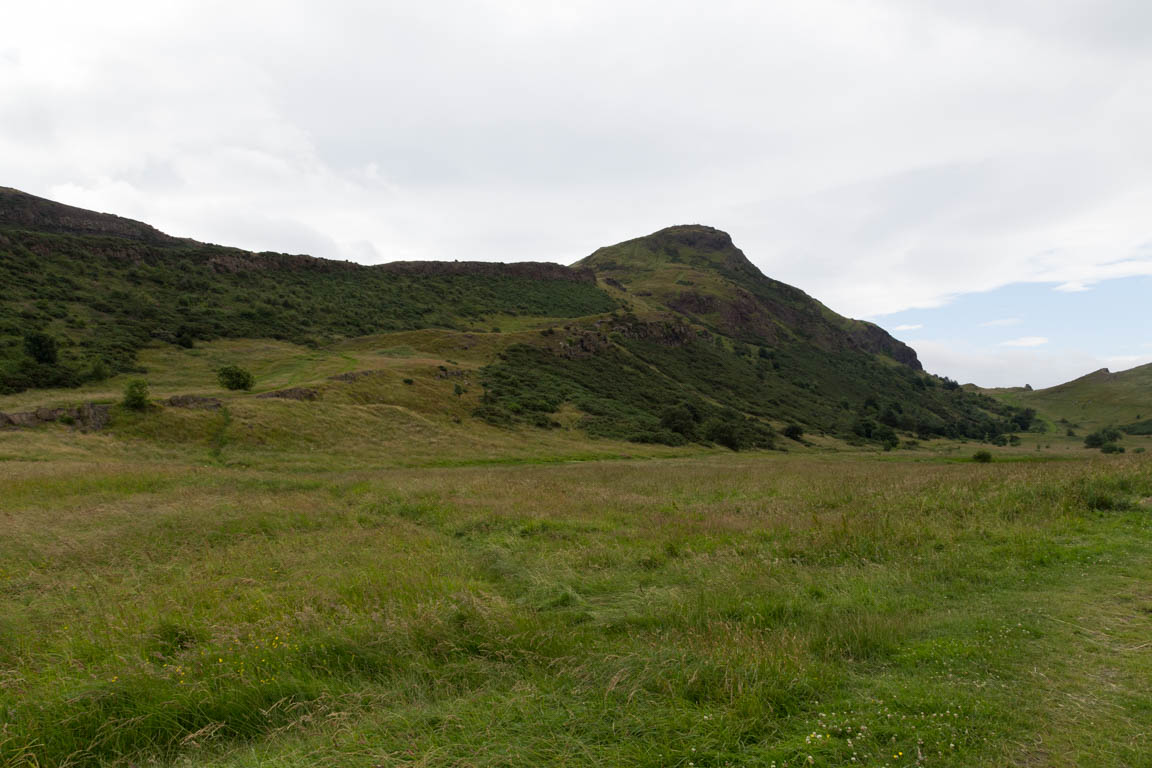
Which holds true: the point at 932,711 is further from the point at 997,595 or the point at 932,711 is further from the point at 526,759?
the point at 997,595

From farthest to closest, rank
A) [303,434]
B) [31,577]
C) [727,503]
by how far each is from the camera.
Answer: [303,434] < [727,503] < [31,577]

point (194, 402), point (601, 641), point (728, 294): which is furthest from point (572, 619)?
point (728, 294)

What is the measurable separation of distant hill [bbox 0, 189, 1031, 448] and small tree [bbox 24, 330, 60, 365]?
0.38ft

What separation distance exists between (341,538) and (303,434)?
989 inches

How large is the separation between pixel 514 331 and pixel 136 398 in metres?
54.3

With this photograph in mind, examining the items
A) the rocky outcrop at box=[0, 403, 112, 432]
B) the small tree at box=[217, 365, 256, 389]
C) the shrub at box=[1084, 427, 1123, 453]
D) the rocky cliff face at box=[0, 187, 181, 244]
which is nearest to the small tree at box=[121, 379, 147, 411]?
the rocky outcrop at box=[0, 403, 112, 432]

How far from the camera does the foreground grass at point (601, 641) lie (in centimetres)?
352

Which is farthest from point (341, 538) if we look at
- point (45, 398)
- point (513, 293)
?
point (513, 293)

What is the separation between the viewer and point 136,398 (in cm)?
2978

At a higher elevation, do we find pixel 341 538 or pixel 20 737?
pixel 20 737

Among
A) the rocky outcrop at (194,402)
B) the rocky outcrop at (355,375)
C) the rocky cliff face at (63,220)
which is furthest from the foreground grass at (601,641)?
the rocky cliff face at (63,220)

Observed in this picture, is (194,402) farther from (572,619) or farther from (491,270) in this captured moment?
(491,270)

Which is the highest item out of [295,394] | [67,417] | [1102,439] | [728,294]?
[728,294]

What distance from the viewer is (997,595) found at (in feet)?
20.4
